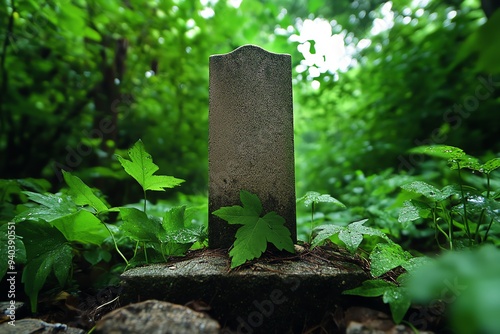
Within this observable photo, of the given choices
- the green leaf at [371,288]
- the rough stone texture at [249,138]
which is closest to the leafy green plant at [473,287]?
the green leaf at [371,288]

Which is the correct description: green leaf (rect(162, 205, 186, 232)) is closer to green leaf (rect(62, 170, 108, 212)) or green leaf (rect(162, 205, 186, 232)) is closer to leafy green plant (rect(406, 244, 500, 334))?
green leaf (rect(62, 170, 108, 212))

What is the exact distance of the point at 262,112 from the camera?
1.73 m

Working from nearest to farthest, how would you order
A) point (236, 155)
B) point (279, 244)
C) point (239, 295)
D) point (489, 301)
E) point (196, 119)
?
point (489, 301)
point (239, 295)
point (279, 244)
point (236, 155)
point (196, 119)

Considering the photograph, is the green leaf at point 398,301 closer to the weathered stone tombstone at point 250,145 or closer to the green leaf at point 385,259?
the green leaf at point 385,259

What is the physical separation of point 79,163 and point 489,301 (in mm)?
5304

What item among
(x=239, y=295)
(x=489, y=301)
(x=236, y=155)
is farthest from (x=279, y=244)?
(x=489, y=301)

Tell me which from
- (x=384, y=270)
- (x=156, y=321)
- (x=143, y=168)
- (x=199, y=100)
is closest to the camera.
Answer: (x=156, y=321)

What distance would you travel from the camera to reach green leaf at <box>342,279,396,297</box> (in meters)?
1.19

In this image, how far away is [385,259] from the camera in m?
1.29

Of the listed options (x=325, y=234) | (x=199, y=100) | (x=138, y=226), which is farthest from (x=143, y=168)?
(x=199, y=100)

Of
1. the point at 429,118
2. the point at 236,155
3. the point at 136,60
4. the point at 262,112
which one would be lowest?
the point at 236,155

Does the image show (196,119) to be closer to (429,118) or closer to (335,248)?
(429,118)

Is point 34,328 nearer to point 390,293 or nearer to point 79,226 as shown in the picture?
point 79,226

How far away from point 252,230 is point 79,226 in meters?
0.97
